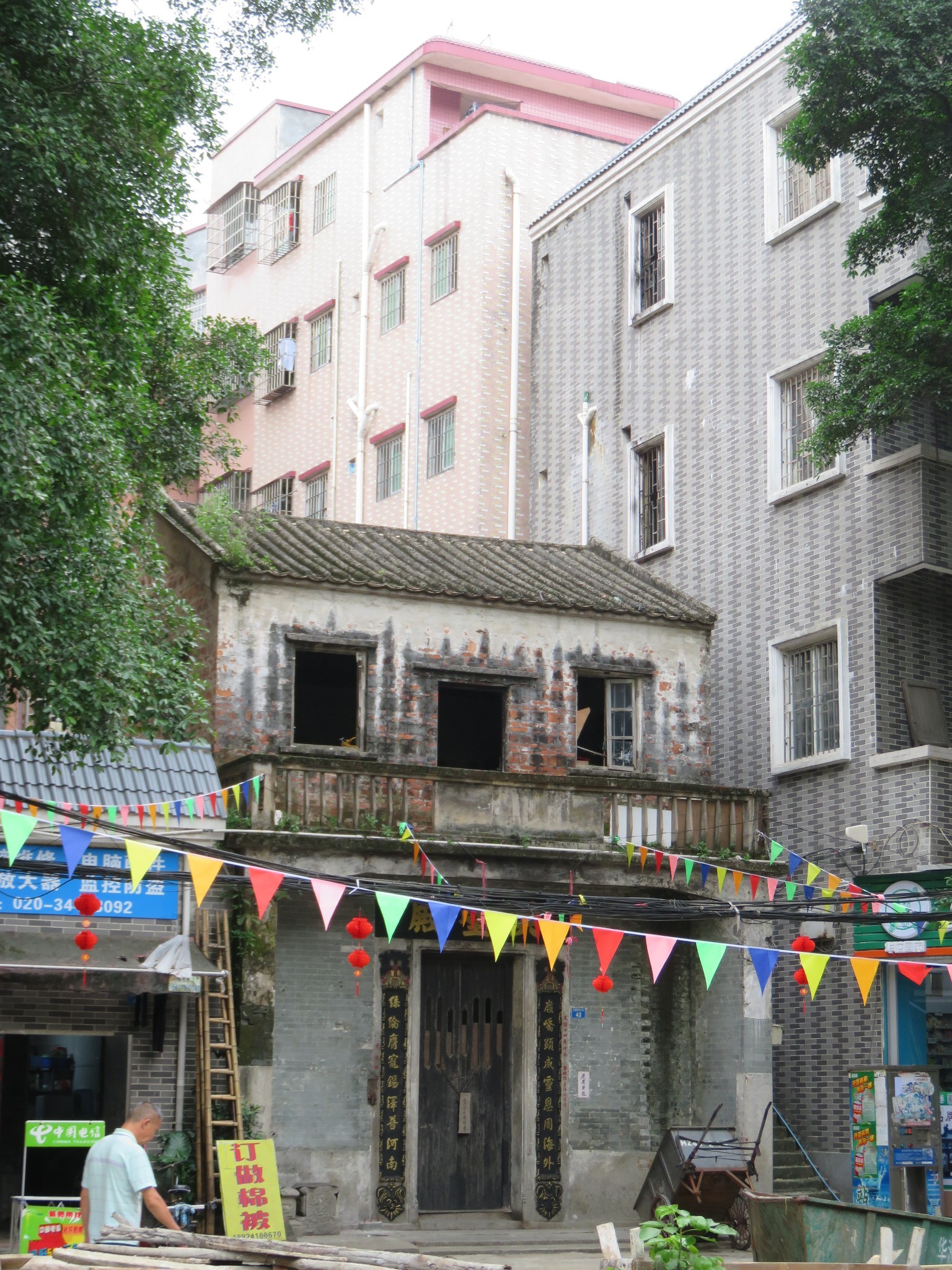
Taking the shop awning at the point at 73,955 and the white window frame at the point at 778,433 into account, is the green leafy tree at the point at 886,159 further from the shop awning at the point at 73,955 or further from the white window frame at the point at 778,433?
the shop awning at the point at 73,955

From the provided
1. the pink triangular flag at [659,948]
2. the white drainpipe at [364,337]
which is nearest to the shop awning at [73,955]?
the pink triangular flag at [659,948]

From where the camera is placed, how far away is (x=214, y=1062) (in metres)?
18.1

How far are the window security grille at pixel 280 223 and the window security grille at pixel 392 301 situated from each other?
388 cm

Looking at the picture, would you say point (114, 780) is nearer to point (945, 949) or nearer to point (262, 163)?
point (945, 949)

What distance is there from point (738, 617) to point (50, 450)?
12.7m

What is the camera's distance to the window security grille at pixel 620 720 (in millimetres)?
22250

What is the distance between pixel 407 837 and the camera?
19.2m

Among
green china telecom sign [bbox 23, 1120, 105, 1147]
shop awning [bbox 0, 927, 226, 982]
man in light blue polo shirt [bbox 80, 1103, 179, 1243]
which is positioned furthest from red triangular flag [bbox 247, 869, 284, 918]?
shop awning [bbox 0, 927, 226, 982]

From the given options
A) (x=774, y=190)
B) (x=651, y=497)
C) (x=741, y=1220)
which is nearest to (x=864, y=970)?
(x=741, y=1220)

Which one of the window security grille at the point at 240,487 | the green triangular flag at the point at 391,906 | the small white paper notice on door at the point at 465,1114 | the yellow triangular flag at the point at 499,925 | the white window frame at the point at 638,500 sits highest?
the window security grille at the point at 240,487

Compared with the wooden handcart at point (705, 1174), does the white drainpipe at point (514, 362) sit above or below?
above

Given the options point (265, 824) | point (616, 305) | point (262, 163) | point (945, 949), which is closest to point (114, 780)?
point (265, 824)

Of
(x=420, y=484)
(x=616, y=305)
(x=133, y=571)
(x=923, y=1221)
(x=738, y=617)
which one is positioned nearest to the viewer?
(x=923, y=1221)

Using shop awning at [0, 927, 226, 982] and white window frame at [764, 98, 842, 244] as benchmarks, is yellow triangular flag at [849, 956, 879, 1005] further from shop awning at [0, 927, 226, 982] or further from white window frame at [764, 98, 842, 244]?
white window frame at [764, 98, 842, 244]
